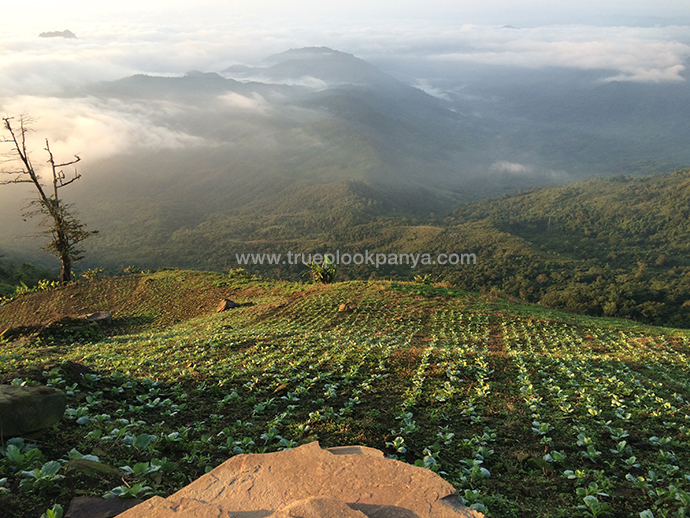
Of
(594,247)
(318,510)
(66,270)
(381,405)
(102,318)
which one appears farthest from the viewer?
(594,247)

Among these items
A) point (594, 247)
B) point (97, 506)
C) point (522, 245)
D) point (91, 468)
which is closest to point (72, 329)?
point (91, 468)

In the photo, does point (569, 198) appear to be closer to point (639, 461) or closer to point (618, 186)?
point (618, 186)

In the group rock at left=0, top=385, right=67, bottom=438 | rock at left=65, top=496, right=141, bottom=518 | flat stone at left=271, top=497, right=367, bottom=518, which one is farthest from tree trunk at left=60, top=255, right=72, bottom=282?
flat stone at left=271, top=497, right=367, bottom=518

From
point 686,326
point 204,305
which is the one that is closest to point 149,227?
point 204,305

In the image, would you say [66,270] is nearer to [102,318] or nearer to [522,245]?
[102,318]

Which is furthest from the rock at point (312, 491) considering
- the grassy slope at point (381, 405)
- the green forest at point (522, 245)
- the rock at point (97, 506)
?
the green forest at point (522, 245)

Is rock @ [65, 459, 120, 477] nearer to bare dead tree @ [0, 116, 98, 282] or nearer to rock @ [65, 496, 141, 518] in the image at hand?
rock @ [65, 496, 141, 518]

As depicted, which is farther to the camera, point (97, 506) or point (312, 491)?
point (312, 491)

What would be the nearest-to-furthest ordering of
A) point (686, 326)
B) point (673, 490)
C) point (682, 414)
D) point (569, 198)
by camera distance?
point (673, 490) → point (682, 414) → point (686, 326) → point (569, 198)
